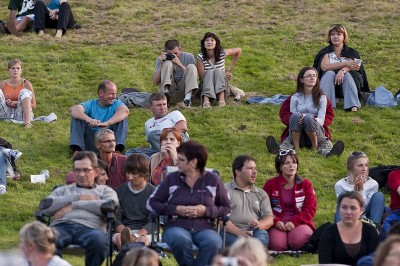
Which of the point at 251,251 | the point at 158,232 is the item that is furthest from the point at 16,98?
the point at 251,251

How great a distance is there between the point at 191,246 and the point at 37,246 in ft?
5.79

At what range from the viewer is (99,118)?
16.0 m

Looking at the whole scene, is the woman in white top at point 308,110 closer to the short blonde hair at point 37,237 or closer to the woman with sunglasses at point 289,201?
the woman with sunglasses at point 289,201

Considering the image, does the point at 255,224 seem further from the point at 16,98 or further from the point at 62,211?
the point at 16,98

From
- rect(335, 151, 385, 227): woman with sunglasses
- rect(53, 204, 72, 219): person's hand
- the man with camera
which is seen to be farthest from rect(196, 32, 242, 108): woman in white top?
rect(53, 204, 72, 219): person's hand

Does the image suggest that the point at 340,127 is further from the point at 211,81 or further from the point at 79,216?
the point at 79,216

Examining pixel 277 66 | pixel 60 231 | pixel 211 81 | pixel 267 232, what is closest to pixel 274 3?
Answer: pixel 277 66

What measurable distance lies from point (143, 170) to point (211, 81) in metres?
5.63

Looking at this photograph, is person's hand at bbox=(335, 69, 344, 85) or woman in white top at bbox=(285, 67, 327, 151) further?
person's hand at bbox=(335, 69, 344, 85)

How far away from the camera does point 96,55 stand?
2111 cm

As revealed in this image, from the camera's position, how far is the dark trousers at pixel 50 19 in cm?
2194

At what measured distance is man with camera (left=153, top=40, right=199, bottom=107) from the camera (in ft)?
59.1

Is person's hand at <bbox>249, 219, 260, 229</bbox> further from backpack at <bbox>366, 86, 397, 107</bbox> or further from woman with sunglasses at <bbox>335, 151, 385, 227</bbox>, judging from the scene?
backpack at <bbox>366, 86, 397, 107</bbox>

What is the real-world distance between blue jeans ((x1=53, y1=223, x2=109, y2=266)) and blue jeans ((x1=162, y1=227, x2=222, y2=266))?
63 centimetres
